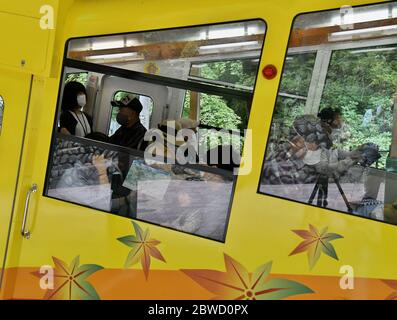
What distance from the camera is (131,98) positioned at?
125 inches

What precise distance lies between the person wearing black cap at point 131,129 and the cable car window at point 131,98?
19 mm

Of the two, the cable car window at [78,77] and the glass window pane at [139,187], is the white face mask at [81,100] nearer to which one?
the cable car window at [78,77]

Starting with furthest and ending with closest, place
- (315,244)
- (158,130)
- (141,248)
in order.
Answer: (158,130) → (141,248) → (315,244)

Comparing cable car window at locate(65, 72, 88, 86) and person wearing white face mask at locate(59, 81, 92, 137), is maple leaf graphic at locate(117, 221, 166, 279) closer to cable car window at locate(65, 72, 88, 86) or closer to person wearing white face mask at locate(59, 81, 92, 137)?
person wearing white face mask at locate(59, 81, 92, 137)

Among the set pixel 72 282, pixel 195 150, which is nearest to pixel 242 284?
pixel 195 150

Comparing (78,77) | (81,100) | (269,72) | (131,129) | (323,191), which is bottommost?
(323,191)

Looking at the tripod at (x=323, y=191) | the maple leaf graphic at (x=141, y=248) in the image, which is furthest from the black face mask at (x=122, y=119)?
the tripod at (x=323, y=191)

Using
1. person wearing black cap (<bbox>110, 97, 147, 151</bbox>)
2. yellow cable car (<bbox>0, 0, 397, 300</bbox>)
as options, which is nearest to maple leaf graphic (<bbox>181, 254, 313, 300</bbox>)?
yellow cable car (<bbox>0, 0, 397, 300</bbox>)

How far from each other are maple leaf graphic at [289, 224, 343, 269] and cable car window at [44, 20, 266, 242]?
1.40ft

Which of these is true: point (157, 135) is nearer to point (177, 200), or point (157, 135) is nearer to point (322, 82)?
point (177, 200)

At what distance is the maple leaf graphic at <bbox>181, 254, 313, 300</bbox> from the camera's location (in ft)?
9.46

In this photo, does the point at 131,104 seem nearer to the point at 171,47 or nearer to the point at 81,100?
the point at 81,100

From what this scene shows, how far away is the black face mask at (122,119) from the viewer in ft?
10.4

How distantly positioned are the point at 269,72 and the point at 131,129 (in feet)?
2.90
